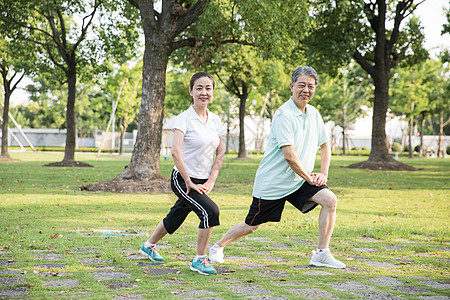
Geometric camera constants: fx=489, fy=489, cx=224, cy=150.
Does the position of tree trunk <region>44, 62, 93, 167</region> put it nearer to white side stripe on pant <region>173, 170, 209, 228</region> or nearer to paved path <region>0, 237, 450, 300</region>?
paved path <region>0, 237, 450, 300</region>

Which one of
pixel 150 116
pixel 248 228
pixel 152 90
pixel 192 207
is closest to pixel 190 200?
pixel 192 207

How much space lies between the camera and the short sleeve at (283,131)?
4.54m

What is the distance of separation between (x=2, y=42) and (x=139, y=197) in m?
16.8

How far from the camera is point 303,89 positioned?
15.5 feet

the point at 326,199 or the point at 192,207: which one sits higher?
the point at 326,199

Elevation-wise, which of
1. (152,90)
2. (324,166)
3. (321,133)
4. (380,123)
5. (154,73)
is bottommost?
(324,166)

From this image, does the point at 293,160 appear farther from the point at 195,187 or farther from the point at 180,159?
the point at 180,159

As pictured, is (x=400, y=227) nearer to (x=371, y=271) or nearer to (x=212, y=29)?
(x=371, y=271)

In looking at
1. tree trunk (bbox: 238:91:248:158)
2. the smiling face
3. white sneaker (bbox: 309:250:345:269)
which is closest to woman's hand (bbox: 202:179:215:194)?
the smiling face

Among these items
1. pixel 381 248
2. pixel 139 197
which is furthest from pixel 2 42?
pixel 381 248

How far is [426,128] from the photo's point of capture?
74562 mm

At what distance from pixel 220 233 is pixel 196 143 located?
257cm

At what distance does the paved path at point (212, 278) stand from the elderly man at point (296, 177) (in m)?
0.41

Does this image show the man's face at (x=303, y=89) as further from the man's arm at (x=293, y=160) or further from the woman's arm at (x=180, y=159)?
the woman's arm at (x=180, y=159)
